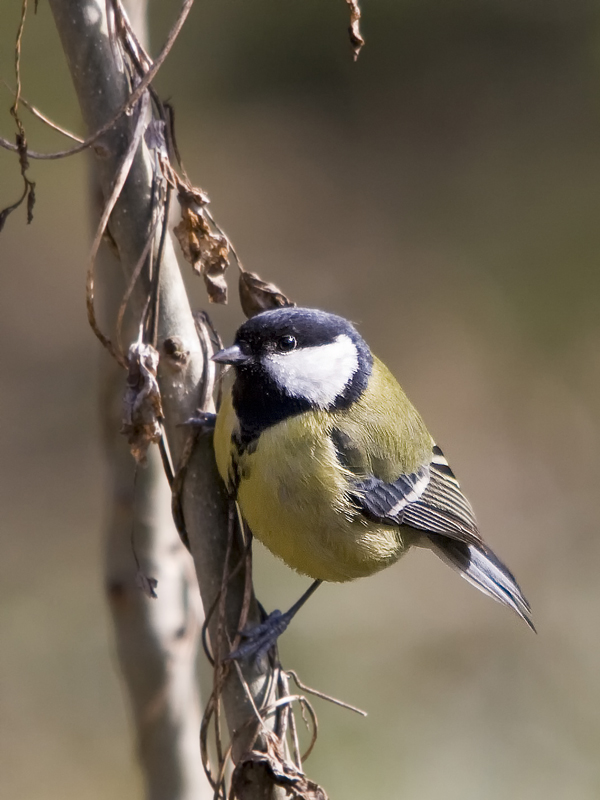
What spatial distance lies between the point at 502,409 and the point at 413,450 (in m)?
2.30

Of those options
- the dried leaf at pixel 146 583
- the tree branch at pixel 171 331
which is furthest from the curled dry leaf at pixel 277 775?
the dried leaf at pixel 146 583

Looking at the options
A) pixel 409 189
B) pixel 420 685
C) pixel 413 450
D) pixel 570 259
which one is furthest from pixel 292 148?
pixel 413 450

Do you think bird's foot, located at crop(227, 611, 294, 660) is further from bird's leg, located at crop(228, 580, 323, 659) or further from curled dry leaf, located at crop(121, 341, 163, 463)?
curled dry leaf, located at crop(121, 341, 163, 463)

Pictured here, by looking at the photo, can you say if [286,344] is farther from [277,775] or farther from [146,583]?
[277,775]

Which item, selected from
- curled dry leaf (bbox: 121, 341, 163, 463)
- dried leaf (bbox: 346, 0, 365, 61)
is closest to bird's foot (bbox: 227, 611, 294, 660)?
curled dry leaf (bbox: 121, 341, 163, 463)

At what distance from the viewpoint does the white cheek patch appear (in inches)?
58.3

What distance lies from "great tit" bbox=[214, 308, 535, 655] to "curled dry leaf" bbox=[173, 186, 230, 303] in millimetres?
123

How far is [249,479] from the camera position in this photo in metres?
1.36

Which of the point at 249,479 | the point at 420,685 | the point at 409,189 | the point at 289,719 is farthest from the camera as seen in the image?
the point at 409,189

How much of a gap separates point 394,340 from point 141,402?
2.85 meters

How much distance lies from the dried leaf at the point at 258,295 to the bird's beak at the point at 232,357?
76 mm

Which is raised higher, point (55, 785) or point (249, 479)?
point (249, 479)

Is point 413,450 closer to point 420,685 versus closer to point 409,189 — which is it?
point 420,685

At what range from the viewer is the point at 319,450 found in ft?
4.78
